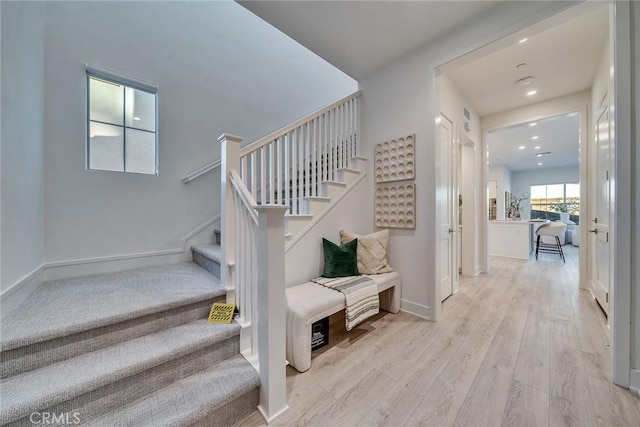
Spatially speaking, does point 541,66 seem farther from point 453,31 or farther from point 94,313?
point 94,313

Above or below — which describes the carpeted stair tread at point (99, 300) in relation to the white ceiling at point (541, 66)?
below

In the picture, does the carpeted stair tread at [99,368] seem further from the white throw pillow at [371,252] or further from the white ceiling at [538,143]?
the white ceiling at [538,143]

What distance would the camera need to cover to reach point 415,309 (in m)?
2.57

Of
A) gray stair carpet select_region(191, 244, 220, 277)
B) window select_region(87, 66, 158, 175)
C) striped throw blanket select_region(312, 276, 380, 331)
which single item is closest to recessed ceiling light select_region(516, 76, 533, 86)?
striped throw blanket select_region(312, 276, 380, 331)

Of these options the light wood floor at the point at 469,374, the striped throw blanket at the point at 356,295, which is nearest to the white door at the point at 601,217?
the light wood floor at the point at 469,374

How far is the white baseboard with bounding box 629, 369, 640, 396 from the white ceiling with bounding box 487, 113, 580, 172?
361 cm

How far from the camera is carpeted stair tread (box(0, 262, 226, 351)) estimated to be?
122 cm

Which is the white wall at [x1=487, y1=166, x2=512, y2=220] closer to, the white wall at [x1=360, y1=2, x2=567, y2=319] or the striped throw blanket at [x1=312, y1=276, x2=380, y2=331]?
the white wall at [x1=360, y1=2, x2=567, y2=319]

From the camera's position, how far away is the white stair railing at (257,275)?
1.27 meters

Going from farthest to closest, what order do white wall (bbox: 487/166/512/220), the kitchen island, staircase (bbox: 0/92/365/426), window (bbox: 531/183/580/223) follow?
window (bbox: 531/183/580/223), white wall (bbox: 487/166/512/220), the kitchen island, staircase (bbox: 0/92/365/426)

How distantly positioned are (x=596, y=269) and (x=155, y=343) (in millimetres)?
4554

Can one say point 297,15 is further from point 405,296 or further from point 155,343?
point 405,296

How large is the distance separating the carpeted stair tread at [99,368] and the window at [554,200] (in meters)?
11.9

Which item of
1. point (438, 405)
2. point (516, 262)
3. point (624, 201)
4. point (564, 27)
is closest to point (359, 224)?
point (438, 405)
